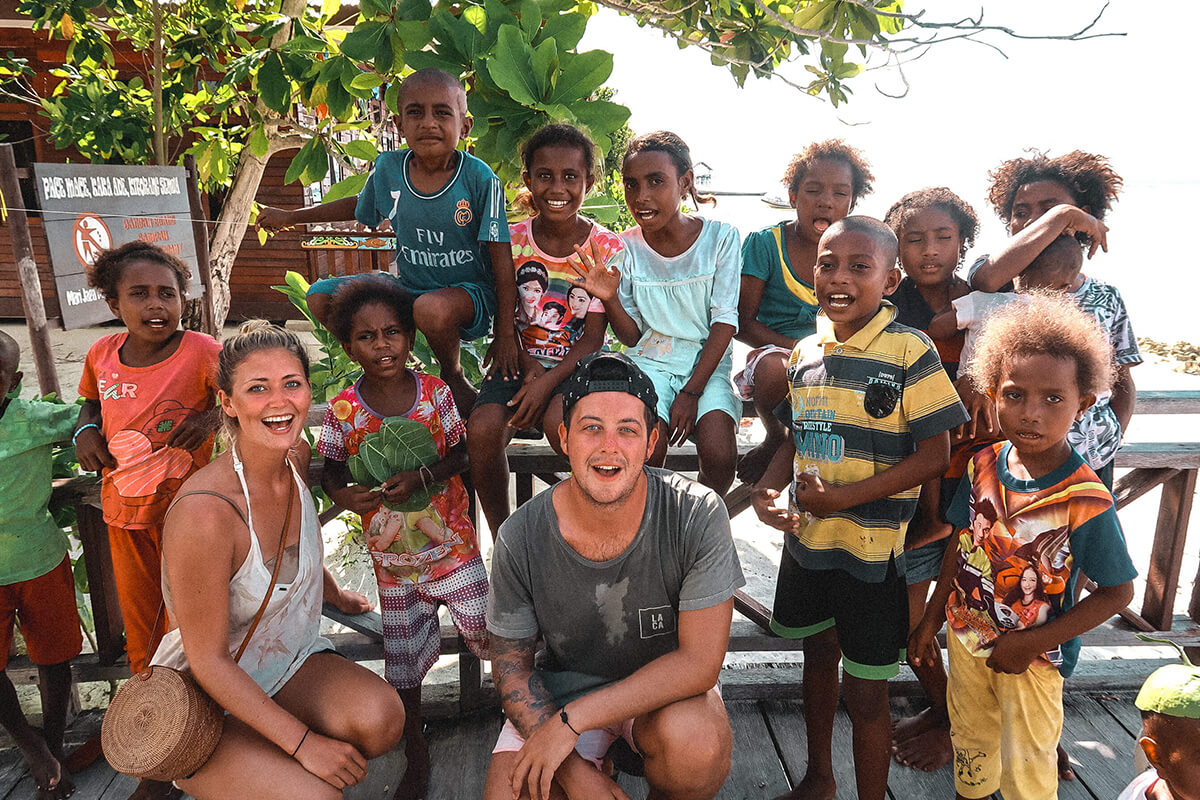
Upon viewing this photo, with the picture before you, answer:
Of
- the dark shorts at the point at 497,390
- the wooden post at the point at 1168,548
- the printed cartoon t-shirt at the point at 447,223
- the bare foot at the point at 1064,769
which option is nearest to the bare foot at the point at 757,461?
the dark shorts at the point at 497,390

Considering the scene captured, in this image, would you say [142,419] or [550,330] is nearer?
[142,419]

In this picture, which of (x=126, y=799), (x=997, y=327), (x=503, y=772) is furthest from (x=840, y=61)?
(x=126, y=799)

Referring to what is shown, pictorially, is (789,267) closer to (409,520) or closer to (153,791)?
(409,520)

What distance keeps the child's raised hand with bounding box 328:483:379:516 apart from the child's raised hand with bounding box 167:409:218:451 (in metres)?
0.45

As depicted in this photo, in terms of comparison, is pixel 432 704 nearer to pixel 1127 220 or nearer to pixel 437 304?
pixel 437 304

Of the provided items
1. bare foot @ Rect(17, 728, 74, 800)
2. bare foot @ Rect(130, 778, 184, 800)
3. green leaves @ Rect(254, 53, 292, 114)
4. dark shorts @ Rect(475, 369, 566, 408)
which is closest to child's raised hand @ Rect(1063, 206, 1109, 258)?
→ dark shorts @ Rect(475, 369, 566, 408)

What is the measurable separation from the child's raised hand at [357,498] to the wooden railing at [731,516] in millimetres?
276

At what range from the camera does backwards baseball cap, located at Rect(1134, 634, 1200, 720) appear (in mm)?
1505

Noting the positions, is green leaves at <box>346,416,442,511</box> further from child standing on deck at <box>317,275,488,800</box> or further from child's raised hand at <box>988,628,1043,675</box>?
child's raised hand at <box>988,628,1043,675</box>

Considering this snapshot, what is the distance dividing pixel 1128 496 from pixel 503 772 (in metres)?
2.27

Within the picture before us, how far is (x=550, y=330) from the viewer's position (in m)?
2.42

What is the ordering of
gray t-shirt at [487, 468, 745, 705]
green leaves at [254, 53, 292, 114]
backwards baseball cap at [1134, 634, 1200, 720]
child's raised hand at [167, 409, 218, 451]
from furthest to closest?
green leaves at [254, 53, 292, 114], child's raised hand at [167, 409, 218, 451], gray t-shirt at [487, 468, 745, 705], backwards baseball cap at [1134, 634, 1200, 720]

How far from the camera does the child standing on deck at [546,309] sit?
2230 mm

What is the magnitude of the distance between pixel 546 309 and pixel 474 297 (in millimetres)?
233
